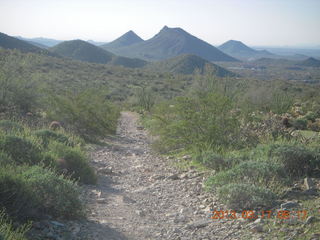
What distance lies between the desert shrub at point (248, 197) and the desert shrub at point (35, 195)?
7.47 ft

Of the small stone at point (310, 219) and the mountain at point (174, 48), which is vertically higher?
the mountain at point (174, 48)

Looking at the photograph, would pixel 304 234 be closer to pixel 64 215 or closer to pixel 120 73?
pixel 64 215

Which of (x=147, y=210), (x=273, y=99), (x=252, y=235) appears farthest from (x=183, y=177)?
(x=273, y=99)

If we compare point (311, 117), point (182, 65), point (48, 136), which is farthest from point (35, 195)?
point (182, 65)

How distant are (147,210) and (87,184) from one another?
6.03ft

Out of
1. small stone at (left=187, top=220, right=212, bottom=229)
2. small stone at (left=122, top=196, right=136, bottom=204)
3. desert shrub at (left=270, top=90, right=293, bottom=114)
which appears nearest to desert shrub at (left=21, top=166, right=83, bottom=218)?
small stone at (left=122, top=196, right=136, bottom=204)

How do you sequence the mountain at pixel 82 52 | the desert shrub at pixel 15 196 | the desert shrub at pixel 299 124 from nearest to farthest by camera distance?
the desert shrub at pixel 15 196
the desert shrub at pixel 299 124
the mountain at pixel 82 52

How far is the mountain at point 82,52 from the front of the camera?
90938mm

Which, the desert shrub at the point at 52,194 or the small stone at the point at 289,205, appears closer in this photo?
the desert shrub at the point at 52,194

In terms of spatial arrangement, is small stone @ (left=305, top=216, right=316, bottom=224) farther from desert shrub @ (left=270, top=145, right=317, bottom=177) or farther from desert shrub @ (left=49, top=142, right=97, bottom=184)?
desert shrub @ (left=49, top=142, right=97, bottom=184)

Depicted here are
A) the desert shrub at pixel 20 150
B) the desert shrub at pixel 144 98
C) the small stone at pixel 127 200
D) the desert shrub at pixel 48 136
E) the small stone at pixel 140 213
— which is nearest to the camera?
the small stone at pixel 140 213

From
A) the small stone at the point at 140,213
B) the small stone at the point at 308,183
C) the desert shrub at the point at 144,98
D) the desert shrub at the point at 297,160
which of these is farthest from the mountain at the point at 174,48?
the small stone at the point at 140,213

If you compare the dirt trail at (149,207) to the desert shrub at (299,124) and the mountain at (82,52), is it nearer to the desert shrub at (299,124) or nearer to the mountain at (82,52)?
the desert shrub at (299,124)
